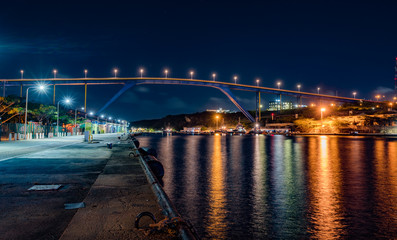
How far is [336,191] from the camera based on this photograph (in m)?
11.7

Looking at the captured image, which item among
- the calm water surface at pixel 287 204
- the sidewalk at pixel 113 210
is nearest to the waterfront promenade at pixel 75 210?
the sidewalk at pixel 113 210

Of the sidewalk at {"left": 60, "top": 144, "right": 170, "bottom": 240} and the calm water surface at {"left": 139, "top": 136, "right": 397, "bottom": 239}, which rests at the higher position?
the sidewalk at {"left": 60, "top": 144, "right": 170, "bottom": 240}

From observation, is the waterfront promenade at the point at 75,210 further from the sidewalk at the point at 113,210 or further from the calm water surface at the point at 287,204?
the calm water surface at the point at 287,204

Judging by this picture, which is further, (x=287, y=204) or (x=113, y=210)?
(x=287, y=204)

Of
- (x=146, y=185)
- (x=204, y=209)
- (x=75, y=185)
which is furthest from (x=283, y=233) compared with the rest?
(x=75, y=185)

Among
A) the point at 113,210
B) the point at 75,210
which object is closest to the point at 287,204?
the point at 113,210

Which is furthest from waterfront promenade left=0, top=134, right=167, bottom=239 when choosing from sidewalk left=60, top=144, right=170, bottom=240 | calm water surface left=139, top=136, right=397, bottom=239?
calm water surface left=139, top=136, right=397, bottom=239

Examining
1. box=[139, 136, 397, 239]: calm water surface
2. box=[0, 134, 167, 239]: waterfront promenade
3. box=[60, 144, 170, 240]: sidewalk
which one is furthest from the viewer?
box=[139, 136, 397, 239]: calm water surface

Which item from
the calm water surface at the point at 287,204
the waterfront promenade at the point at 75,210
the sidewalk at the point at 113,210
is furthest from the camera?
the calm water surface at the point at 287,204

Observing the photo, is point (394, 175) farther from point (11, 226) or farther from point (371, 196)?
point (11, 226)

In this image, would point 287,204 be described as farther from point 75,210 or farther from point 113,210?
point 75,210

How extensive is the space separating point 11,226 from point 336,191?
10927 millimetres

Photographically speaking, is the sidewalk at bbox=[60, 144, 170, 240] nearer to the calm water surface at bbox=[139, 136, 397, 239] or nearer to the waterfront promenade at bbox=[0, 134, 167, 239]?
the waterfront promenade at bbox=[0, 134, 167, 239]

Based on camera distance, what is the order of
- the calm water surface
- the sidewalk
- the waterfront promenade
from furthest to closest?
the calm water surface < the waterfront promenade < the sidewalk
